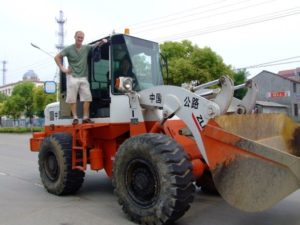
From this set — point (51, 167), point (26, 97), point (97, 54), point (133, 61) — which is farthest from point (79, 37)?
point (26, 97)

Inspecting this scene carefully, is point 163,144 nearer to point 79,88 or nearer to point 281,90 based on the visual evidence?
point 79,88

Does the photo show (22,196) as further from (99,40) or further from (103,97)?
(99,40)

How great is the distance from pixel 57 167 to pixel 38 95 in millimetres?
42263

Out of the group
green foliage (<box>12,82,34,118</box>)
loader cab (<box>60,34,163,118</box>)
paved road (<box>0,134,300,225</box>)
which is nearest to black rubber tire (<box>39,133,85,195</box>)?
paved road (<box>0,134,300,225</box>)

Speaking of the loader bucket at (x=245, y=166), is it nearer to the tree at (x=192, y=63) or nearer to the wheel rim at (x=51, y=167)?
the wheel rim at (x=51, y=167)

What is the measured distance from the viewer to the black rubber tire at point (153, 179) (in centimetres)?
520

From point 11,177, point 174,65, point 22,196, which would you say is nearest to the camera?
point 22,196

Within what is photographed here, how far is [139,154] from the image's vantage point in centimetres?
572

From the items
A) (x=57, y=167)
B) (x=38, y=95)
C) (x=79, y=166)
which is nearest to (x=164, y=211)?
(x=79, y=166)

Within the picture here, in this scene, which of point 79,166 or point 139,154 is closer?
point 139,154

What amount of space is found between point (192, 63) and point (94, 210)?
22.5 meters

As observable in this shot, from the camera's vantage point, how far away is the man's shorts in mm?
7520

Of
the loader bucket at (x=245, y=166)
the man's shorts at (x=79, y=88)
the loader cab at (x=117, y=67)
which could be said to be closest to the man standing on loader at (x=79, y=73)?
the man's shorts at (x=79, y=88)

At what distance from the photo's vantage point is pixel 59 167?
761 cm
